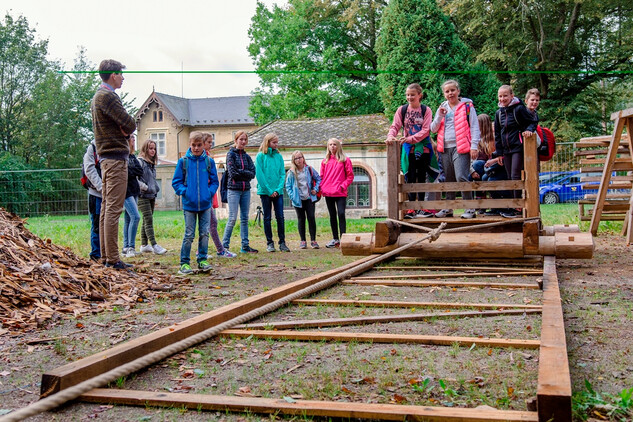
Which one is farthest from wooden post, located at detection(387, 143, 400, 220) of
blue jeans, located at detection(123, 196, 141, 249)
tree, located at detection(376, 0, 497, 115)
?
tree, located at detection(376, 0, 497, 115)

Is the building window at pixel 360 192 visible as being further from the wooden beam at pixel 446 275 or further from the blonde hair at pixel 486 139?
the wooden beam at pixel 446 275

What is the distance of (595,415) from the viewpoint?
243cm

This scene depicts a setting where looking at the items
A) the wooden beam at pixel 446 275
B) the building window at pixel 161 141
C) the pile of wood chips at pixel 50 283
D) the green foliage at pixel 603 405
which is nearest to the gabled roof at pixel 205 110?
the building window at pixel 161 141

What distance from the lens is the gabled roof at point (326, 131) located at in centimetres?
2889

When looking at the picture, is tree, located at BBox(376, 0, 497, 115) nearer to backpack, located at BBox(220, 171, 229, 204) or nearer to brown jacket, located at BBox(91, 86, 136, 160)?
backpack, located at BBox(220, 171, 229, 204)

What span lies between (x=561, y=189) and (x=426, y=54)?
364 inches

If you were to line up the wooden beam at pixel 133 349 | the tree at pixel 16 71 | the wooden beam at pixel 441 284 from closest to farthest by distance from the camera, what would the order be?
1. the wooden beam at pixel 133 349
2. the wooden beam at pixel 441 284
3. the tree at pixel 16 71

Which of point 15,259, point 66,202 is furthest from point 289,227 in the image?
point 15,259

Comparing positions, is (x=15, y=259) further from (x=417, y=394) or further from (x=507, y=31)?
(x=507, y=31)

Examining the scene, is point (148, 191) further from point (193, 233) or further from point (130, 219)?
point (193, 233)

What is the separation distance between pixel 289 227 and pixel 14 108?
38.5 metres

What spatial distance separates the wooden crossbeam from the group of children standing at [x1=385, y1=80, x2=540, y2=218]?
4549 millimetres

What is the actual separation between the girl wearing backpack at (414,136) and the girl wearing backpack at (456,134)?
0.18 m

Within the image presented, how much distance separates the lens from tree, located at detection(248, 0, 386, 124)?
3659 centimetres
